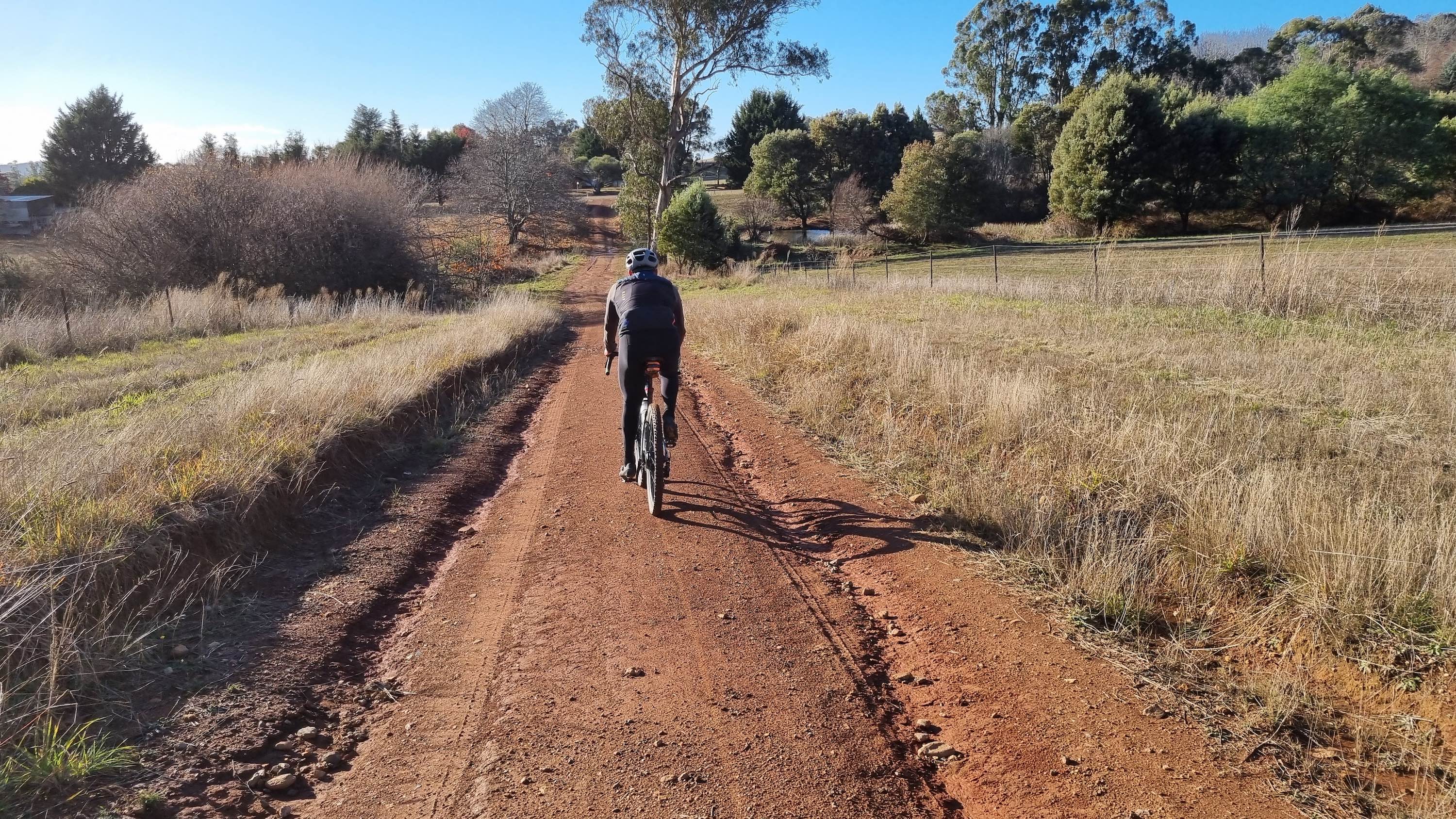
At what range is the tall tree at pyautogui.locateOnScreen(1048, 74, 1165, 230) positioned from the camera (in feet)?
137

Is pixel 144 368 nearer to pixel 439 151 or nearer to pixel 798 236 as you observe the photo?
pixel 798 236

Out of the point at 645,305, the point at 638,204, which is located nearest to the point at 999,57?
the point at 638,204

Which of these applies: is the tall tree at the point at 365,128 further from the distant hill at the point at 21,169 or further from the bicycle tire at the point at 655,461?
the bicycle tire at the point at 655,461

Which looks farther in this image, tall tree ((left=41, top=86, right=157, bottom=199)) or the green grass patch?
tall tree ((left=41, top=86, right=157, bottom=199))

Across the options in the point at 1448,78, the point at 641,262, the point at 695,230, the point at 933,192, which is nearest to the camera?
the point at 641,262

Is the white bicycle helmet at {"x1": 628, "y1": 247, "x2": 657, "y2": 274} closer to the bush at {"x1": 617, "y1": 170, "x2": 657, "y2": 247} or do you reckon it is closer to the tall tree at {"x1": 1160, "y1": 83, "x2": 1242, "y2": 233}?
the bush at {"x1": 617, "y1": 170, "x2": 657, "y2": 247}

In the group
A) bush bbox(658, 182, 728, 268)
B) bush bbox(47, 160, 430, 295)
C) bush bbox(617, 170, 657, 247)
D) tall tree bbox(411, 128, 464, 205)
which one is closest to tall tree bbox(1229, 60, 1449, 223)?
bush bbox(658, 182, 728, 268)

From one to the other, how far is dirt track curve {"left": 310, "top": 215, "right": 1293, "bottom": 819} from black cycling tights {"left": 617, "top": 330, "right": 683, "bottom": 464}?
860 millimetres

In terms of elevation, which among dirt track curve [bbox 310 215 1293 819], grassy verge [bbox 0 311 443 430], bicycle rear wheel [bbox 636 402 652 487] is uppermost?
grassy verge [bbox 0 311 443 430]

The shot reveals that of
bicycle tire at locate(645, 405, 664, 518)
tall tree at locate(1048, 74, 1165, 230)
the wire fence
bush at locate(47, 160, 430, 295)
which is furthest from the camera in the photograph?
tall tree at locate(1048, 74, 1165, 230)

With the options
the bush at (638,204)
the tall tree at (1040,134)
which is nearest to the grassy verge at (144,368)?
the bush at (638,204)

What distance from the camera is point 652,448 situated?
6.18 metres

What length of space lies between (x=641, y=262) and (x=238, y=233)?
77.7 ft

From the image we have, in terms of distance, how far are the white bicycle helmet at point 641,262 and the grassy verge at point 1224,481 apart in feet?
8.92
